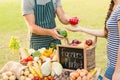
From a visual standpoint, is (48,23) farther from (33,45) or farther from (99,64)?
(99,64)

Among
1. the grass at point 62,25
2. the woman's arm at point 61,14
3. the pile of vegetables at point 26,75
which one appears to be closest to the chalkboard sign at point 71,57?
the pile of vegetables at point 26,75

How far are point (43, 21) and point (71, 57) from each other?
90 cm

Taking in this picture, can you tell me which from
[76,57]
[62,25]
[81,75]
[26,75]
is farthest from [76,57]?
[62,25]

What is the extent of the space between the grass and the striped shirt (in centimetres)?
484

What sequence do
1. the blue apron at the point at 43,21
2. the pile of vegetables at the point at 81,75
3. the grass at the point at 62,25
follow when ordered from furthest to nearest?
the grass at the point at 62,25 → the blue apron at the point at 43,21 → the pile of vegetables at the point at 81,75

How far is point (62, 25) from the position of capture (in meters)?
14.9

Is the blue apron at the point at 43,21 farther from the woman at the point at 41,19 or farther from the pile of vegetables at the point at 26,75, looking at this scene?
the pile of vegetables at the point at 26,75

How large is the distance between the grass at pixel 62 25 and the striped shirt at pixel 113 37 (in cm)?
484

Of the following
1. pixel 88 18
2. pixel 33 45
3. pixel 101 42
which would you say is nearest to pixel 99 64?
pixel 101 42

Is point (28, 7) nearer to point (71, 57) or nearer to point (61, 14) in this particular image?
point (61, 14)

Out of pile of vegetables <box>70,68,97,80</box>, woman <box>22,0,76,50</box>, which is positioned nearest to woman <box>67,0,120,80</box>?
pile of vegetables <box>70,68,97,80</box>

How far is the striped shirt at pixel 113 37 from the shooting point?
4.13m

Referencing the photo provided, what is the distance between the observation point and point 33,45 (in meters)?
5.91

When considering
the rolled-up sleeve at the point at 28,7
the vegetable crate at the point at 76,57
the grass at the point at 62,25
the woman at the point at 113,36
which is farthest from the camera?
the grass at the point at 62,25
